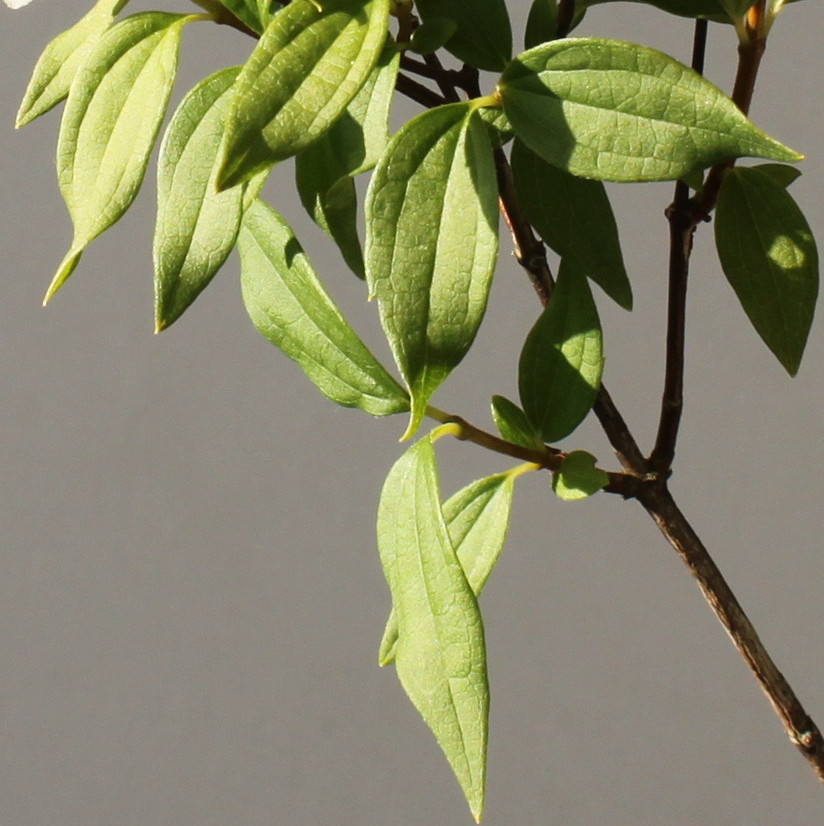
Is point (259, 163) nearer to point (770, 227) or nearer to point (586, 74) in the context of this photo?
point (586, 74)

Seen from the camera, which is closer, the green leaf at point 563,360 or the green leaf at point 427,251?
the green leaf at point 427,251

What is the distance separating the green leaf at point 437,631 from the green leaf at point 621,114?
0.13 meters

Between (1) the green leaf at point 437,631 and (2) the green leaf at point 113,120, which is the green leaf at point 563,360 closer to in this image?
(1) the green leaf at point 437,631

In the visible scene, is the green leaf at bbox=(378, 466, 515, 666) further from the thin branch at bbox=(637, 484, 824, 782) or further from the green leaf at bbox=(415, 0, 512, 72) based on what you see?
the green leaf at bbox=(415, 0, 512, 72)

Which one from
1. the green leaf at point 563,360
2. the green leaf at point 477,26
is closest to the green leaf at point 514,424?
the green leaf at point 563,360

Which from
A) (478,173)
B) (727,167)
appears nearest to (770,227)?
(727,167)

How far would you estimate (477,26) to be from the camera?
0.41 meters

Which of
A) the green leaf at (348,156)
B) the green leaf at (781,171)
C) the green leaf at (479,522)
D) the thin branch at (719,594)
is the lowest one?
the thin branch at (719,594)

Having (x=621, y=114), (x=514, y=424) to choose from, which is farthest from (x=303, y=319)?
(x=621, y=114)

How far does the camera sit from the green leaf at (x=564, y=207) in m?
0.41

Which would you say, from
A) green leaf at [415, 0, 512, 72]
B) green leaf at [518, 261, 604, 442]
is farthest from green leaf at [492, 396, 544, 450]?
green leaf at [415, 0, 512, 72]

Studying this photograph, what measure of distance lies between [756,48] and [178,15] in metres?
0.20

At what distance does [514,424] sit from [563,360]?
33mm

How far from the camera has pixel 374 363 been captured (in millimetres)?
494
